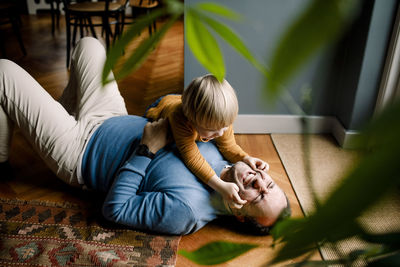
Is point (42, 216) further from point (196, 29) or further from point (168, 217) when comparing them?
point (196, 29)

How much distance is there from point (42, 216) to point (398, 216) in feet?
4.59

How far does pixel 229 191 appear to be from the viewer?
1221 mm

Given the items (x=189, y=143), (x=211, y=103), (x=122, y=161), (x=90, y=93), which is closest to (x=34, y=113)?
(x=90, y=93)

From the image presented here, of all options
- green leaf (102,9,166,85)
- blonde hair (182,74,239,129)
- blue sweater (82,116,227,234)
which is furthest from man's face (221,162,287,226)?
green leaf (102,9,166,85)

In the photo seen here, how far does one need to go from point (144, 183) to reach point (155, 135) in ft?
0.63

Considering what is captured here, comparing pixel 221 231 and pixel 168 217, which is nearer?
pixel 168 217

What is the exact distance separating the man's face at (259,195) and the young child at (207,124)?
4cm

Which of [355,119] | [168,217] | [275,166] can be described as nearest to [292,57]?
[168,217]

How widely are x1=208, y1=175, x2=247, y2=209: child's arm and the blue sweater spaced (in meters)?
0.05

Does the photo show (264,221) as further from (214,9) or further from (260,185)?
(214,9)

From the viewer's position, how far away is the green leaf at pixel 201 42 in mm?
236

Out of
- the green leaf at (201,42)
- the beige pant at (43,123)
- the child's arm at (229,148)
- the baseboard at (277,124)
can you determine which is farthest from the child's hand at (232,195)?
the green leaf at (201,42)

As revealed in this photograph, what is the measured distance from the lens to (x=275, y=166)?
1772 mm

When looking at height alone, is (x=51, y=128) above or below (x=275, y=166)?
above
